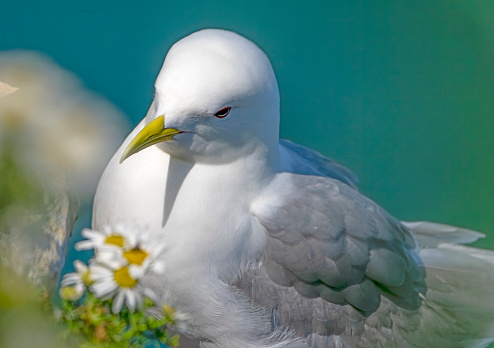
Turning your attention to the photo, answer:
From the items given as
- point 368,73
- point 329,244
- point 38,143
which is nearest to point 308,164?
point 329,244

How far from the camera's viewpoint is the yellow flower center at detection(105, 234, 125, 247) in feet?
2.69

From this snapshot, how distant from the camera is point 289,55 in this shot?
2.65 metres

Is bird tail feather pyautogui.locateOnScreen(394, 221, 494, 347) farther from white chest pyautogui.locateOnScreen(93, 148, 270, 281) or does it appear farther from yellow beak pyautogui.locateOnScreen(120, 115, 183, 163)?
yellow beak pyautogui.locateOnScreen(120, 115, 183, 163)

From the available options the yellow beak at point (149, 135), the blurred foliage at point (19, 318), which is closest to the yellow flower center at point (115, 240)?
the blurred foliage at point (19, 318)

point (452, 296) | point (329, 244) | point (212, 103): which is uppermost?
point (212, 103)

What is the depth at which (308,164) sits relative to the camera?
1.90 m

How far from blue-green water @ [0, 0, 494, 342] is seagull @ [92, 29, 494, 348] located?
2.77 ft

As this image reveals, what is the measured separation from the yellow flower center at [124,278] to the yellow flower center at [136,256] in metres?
0.01

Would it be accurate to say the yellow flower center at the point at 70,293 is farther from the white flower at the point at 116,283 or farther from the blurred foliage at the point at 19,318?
the blurred foliage at the point at 19,318

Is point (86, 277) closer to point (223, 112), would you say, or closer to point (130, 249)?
point (130, 249)

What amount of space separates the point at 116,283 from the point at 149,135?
1.85 feet

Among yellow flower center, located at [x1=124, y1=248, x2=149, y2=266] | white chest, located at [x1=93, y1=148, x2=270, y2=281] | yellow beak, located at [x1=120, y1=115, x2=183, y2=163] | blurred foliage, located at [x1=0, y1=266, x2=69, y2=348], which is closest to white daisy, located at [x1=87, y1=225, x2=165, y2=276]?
yellow flower center, located at [x1=124, y1=248, x2=149, y2=266]

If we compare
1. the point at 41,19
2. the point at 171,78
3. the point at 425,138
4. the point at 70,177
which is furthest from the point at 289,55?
the point at 70,177

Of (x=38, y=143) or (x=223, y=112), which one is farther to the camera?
(x=223, y=112)
